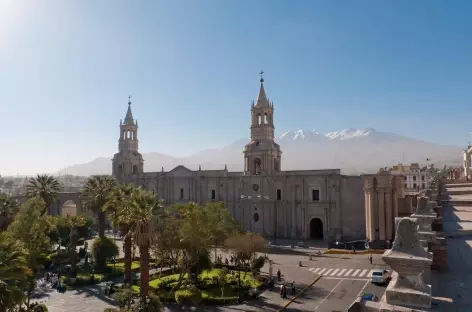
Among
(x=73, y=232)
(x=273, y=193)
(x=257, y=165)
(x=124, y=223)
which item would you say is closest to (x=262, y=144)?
(x=257, y=165)

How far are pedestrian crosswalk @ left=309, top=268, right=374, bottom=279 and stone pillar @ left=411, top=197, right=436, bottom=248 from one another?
68.2ft

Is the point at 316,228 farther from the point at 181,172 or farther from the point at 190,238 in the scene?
the point at 190,238

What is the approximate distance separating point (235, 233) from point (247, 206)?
23089 millimetres

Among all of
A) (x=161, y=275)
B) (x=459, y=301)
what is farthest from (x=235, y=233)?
(x=459, y=301)

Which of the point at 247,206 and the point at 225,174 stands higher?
the point at 225,174

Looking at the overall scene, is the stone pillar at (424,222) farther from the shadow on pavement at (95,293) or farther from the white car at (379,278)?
the shadow on pavement at (95,293)

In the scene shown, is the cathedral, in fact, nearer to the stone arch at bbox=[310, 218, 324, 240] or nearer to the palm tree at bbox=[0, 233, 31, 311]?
the stone arch at bbox=[310, 218, 324, 240]

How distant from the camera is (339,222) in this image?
4709cm

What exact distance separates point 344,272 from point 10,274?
26224 mm

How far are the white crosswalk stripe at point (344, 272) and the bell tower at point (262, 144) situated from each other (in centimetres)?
2014

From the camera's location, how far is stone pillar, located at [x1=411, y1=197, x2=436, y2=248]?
886 centimetres

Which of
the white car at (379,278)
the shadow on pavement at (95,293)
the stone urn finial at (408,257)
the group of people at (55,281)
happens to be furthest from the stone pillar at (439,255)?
the group of people at (55,281)

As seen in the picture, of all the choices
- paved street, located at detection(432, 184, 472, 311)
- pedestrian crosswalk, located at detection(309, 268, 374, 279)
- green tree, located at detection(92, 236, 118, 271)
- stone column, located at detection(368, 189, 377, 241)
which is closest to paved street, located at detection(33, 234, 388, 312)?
pedestrian crosswalk, located at detection(309, 268, 374, 279)

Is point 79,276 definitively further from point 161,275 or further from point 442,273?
point 442,273
